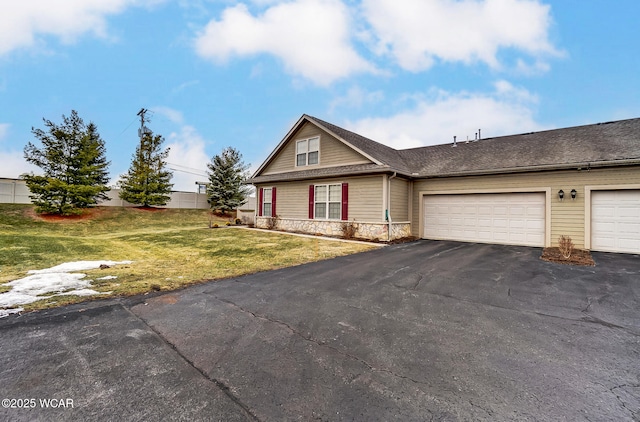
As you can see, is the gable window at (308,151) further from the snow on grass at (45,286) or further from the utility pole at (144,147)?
the utility pole at (144,147)

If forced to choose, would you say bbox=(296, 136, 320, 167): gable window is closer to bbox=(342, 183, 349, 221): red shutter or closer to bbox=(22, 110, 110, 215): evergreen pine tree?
bbox=(342, 183, 349, 221): red shutter

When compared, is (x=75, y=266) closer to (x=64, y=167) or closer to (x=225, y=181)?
(x=64, y=167)

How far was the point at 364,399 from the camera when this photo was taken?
2170mm

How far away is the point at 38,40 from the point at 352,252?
1525 centimetres

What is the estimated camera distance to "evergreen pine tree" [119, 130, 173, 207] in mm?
23141

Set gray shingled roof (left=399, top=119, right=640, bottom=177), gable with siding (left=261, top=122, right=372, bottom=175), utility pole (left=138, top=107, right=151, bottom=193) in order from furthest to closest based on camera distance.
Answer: utility pole (left=138, top=107, right=151, bottom=193) < gable with siding (left=261, top=122, right=372, bottom=175) < gray shingled roof (left=399, top=119, right=640, bottom=177)

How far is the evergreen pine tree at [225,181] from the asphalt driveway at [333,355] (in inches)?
852

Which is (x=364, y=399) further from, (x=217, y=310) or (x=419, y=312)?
(x=217, y=310)

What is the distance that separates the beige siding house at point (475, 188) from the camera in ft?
31.6

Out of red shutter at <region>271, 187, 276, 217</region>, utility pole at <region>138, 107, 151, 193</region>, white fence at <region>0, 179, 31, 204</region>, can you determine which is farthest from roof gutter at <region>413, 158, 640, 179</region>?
white fence at <region>0, 179, 31, 204</region>

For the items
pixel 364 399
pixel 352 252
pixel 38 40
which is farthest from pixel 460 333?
pixel 38 40

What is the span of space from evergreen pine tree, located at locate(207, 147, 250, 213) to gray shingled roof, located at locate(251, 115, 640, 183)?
11045mm

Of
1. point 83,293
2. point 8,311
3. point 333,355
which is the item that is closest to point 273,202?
point 83,293

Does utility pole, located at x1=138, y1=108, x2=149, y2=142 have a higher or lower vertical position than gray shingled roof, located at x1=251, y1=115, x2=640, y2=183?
higher
